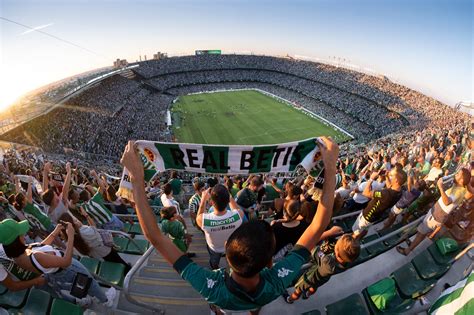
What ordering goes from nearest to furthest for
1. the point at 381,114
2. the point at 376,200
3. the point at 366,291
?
the point at 366,291
the point at 376,200
the point at 381,114

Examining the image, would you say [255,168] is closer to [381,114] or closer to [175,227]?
[175,227]

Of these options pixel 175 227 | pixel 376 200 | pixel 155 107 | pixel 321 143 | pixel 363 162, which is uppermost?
pixel 321 143

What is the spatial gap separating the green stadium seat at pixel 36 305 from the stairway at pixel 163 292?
948mm

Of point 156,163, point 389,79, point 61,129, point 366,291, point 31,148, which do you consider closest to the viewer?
point 366,291

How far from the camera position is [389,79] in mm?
50219

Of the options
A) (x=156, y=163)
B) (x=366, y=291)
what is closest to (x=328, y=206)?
(x=366, y=291)

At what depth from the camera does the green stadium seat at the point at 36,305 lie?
329cm

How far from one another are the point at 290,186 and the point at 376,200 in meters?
1.67

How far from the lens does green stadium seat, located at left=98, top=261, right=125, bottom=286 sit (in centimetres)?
450

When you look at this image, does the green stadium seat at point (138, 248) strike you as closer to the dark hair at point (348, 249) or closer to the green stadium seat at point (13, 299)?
the green stadium seat at point (13, 299)

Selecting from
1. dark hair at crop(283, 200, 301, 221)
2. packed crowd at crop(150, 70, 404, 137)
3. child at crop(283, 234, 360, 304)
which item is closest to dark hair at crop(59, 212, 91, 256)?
dark hair at crop(283, 200, 301, 221)

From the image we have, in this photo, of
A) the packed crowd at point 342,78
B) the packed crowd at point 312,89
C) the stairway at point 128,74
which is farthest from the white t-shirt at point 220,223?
the stairway at point 128,74

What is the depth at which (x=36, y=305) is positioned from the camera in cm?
335

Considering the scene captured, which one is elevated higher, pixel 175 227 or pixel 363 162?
pixel 175 227
